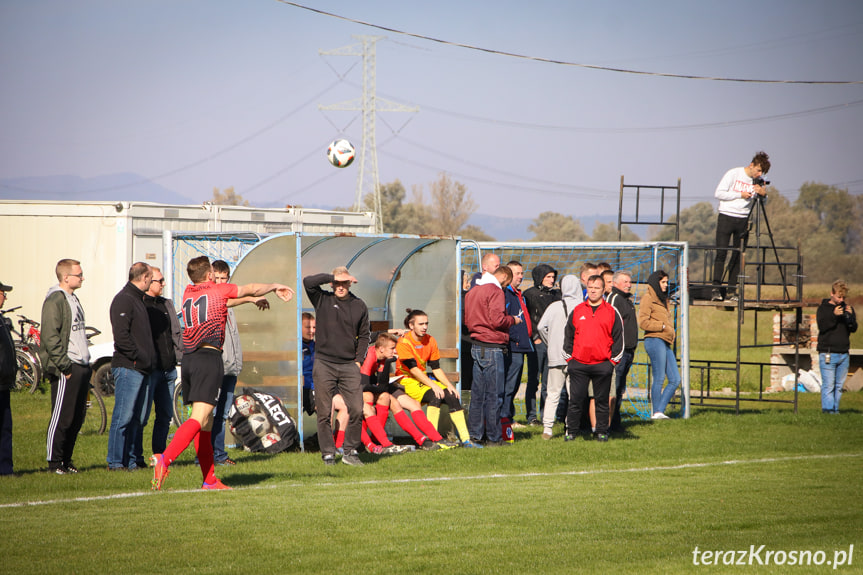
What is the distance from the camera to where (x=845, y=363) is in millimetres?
13875

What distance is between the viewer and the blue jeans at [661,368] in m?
12.8

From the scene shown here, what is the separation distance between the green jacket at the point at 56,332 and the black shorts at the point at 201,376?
64.8 inches

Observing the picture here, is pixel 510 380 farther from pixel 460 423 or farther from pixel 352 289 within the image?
pixel 352 289

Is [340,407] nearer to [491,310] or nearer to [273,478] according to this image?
[273,478]

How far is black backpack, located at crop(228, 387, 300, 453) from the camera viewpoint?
10180mm

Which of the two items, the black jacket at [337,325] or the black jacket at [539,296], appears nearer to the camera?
the black jacket at [337,325]

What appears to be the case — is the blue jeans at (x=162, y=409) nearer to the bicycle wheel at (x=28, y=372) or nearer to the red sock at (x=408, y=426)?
the red sock at (x=408, y=426)

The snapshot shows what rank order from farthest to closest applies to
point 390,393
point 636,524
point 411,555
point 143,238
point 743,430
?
point 143,238 < point 743,430 < point 390,393 < point 636,524 < point 411,555

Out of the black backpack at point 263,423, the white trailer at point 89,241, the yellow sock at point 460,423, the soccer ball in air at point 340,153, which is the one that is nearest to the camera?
the black backpack at point 263,423

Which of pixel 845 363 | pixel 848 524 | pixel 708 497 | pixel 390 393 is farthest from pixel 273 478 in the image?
pixel 845 363

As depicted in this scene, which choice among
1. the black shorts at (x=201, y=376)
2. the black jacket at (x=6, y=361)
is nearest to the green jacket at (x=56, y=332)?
the black jacket at (x=6, y=361)

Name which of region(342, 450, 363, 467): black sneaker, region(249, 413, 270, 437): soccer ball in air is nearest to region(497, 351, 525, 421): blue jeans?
region(342, 450, 363, 467): black sneaker

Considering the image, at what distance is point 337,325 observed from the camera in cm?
927

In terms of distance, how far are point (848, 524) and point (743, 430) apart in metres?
5.55
